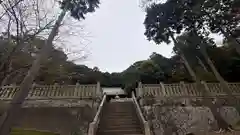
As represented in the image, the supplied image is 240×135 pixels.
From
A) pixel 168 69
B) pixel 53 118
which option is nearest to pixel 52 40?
pixel 53 118

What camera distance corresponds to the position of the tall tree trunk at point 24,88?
14.4 ft

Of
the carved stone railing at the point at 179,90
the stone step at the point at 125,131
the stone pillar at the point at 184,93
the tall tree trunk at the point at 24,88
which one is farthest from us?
the carved stone railing at the point at 179,90

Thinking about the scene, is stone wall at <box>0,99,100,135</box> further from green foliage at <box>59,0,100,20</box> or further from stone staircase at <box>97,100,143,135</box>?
green foliage at <box>59,0,100,20</box>

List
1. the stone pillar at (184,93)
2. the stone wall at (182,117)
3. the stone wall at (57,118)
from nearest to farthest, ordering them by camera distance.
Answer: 1. the stone wall at (182,117)
2. the stone wall at (57,118)
3. the stone pillar at (184,93)

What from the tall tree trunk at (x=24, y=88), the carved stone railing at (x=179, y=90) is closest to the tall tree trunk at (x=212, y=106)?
the carved stone railing at (x=179, y=90)

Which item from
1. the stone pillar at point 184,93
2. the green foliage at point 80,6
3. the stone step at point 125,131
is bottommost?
the stone step at point 125,131

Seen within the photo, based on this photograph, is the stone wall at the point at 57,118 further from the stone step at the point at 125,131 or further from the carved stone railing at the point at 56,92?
the stone step at the point at 125,131

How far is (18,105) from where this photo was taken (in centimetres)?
482

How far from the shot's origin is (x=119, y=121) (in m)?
8.29

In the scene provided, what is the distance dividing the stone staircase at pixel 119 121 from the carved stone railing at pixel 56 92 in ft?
3.72

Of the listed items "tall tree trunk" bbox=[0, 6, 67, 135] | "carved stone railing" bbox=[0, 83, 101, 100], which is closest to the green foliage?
"tall tree trunk" bbox=[0, 6, 67, 135]

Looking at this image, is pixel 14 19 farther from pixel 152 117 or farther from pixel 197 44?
pixel 197 44

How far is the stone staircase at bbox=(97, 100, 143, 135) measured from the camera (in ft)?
23.6

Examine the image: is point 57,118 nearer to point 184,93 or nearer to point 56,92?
point 56,92
